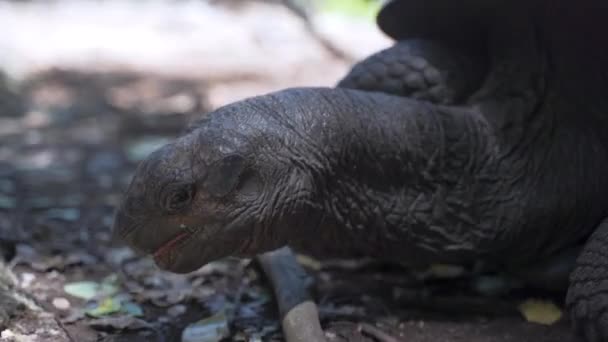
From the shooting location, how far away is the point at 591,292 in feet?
5.94

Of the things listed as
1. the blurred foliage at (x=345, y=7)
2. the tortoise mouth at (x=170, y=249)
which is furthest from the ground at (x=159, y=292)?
the blurred foliage at (x=345, y=7)

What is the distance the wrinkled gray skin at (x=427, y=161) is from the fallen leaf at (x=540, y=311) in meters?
0.14

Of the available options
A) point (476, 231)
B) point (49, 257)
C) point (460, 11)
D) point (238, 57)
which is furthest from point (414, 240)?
point (238, 57)

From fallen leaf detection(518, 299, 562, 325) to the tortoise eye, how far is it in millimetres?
1106

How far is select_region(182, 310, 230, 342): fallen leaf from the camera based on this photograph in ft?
6.81

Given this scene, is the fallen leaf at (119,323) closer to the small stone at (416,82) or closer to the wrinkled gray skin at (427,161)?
the wrinkled gray skin at (427,161)

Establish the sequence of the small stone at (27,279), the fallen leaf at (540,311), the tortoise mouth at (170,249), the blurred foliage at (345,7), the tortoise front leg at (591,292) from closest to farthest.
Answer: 1. the tortoise front leg at (591,292)
2. the tortoise mouth at (170,249)
3. the fallen leaf at (540,311)
4. the small stone at (27,279)
5. the blurred foliage at (345,7)

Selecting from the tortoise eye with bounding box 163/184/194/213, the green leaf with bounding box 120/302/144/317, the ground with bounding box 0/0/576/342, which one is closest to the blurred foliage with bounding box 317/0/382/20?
the ground with bounding box 0/0/576/342

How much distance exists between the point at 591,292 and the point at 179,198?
3.36ft

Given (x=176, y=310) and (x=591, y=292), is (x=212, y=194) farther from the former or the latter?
(x=591, y=292)

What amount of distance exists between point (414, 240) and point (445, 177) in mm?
206

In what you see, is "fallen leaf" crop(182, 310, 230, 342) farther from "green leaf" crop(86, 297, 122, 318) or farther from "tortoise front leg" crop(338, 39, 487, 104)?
"tortoise front leg" crop(338, 39, 487, 104)

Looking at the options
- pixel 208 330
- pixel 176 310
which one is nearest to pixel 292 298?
pixel 208 330

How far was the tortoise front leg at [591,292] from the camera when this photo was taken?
175 cm
